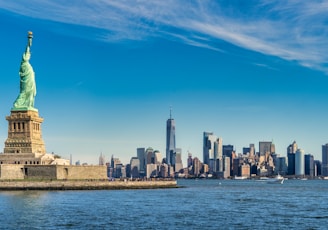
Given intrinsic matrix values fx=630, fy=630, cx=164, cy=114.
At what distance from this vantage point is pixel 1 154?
380 ft

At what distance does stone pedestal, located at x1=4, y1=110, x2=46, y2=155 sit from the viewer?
116 meters

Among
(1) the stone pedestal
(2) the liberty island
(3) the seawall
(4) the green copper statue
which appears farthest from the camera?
(4) the green copper statue

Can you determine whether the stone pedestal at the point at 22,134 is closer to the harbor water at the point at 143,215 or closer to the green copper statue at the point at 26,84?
the green copper statue at the point at 26,84

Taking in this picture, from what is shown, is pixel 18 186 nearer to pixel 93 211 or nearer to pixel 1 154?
pixel 1 154

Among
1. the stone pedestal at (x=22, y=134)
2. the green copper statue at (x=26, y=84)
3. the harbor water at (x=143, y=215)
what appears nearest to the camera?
the harbor water at (x=143, y=215)

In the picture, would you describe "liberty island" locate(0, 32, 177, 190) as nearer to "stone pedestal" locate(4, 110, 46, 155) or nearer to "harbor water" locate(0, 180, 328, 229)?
"stone pedestal" locate(4, 110, 46, 155)

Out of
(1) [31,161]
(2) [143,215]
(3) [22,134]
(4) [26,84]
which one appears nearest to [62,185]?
(1) [31,161]

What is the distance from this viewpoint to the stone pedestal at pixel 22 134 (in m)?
116

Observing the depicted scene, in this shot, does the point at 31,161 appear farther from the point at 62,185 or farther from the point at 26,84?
the point at 26,84

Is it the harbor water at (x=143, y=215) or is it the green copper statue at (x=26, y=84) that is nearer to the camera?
the harbor water at (x=143, y=215)

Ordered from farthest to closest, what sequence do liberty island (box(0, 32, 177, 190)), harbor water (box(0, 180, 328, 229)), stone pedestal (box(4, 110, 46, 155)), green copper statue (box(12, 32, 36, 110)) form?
green copper statue (box(12, 32, 36, 110)) < stone pedestal (box(4, 110, 46, 155)) < liberty island (box(0, 32, 177, 190)) < harbor water (box(0, 180, 328, 229))

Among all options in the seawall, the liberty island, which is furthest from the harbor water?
the liberty island

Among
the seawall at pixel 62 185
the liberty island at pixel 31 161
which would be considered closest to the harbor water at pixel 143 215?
the seawall at pixel 62 185

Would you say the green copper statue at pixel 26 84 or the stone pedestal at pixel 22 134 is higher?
the green copper statue at pixel 26 84
